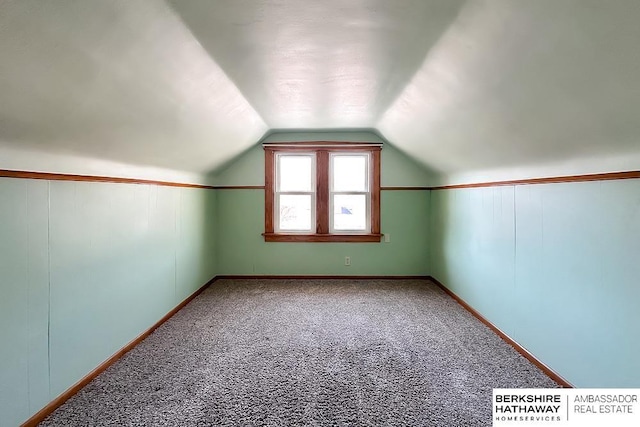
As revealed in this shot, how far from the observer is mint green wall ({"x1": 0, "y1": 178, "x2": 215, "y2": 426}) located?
177 centimetres

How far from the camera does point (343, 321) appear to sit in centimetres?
347

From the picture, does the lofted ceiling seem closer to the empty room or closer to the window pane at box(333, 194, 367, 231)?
the empty room

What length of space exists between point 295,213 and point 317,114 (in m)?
1.65

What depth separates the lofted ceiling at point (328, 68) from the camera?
4.66 ft

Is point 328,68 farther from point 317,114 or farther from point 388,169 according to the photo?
point 388,169

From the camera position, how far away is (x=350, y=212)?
519 centimetres

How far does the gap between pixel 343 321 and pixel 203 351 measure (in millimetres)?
1316

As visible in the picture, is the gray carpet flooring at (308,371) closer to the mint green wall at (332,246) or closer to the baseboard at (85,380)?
the baseboard at (85,380)

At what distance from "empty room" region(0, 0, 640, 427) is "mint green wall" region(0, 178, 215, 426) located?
1 centimetres

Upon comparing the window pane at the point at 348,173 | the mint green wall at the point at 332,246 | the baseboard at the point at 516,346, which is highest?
the window pane at the point at 348,173

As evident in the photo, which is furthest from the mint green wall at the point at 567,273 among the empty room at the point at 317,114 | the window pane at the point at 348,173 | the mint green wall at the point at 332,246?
the window pane at the point at 348,173

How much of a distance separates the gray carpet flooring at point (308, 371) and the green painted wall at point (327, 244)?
47.1 inches

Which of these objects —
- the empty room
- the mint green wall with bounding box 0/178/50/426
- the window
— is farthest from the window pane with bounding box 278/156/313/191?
the mint green wall with bounding box 0/178/50/426

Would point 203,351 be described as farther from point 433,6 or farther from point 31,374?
point 433,6
